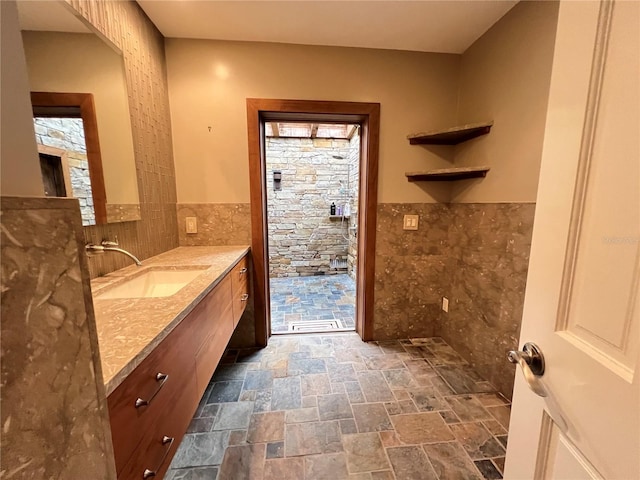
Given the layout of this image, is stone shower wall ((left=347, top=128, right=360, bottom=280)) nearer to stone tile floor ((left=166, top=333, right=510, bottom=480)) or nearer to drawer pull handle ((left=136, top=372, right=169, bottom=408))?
stone tile floor ((left=166, top=333, right=510, bottom=480))

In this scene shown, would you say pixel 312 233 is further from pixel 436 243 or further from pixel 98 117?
pixel 98 117

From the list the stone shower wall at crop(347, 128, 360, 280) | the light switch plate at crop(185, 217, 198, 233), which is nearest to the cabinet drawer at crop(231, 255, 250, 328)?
the light switch plate at crop(185, 217, 198, 233)

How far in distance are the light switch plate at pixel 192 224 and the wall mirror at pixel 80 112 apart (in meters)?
0.54

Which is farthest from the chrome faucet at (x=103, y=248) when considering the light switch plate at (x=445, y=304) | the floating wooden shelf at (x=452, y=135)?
the light switch plate at (x=445, y=304)

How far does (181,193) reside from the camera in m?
2.04

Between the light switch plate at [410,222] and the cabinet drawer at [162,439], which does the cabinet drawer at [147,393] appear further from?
the light switch plate at [410,222]

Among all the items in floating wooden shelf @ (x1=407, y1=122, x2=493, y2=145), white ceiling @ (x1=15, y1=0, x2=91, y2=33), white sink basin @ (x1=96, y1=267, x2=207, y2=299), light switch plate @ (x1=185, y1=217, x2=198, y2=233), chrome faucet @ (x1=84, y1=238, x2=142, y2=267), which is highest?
white ceiling @ (x1=15, y1=0, x2=91, y2=33)

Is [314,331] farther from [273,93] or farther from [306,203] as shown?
[306,203]

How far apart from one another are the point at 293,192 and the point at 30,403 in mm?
4338

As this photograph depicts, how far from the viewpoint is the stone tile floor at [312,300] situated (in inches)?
112

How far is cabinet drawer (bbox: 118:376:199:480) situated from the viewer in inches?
26.4

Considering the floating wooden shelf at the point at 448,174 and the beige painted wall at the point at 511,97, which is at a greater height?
the beige painted wall at the point at 511,97

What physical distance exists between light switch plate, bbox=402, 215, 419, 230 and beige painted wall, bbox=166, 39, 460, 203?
0.83ft

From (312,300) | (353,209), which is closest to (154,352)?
(312,300)
